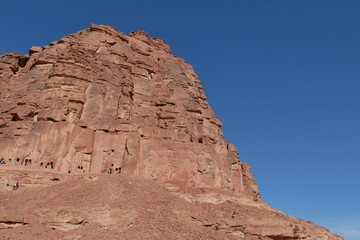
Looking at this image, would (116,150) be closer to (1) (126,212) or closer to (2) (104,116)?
(2) (104,116)

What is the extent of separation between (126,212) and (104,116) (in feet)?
56.3

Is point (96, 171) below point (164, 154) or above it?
below

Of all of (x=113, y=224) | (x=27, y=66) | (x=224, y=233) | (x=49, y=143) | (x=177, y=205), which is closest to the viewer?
(x=113, y=224)

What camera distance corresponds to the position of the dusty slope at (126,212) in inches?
993

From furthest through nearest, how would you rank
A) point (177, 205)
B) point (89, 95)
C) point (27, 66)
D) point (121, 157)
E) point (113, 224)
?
point (27, 66)
point (89, 95)
point (121, 157)
point (177, 205)
point (113, 224)

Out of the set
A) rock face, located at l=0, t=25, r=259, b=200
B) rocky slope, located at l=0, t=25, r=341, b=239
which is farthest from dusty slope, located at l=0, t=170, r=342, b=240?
rock face, located at l=0, t=25, r=259, b=200

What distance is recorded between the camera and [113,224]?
2616cm

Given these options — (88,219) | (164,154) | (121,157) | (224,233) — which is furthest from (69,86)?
(224,233)

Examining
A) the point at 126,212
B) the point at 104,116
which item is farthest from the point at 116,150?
the point at 126,212

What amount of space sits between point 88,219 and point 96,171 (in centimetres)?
1220

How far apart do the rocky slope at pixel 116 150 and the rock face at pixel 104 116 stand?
0.41 ft

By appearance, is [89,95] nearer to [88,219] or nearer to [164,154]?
[164,154]

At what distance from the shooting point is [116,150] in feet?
131

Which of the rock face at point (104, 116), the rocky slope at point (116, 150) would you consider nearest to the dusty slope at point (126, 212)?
the rocky slope at point (116, 150)
